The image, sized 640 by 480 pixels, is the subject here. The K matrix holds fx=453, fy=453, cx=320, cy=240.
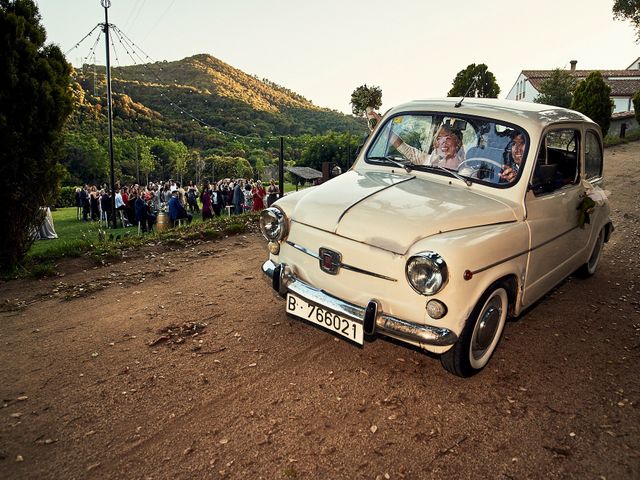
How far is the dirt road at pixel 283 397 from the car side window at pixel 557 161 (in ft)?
4.48

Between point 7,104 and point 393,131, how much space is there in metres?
4.73

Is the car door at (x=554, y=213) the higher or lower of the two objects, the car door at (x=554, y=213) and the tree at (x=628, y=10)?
the lower

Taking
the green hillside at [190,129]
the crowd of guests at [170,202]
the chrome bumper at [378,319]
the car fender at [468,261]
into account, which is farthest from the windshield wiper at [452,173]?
the green hillside at [190,129]

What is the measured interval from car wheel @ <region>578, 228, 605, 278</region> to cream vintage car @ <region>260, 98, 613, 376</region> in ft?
3.16

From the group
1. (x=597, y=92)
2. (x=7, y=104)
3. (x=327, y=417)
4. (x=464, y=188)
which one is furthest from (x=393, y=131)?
(x=597, y=92)

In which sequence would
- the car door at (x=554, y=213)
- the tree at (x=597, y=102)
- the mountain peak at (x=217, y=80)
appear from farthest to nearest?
the mountain peak at (x=217, y=80) < the tree at (x=597, y=102) < the car door at (x=554, y=213)

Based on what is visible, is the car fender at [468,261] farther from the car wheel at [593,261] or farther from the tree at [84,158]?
the tree at [84,158]

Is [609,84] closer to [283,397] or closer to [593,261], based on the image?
[593,261]

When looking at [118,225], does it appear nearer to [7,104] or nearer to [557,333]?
[7,104]

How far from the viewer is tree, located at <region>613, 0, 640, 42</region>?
30688 mm

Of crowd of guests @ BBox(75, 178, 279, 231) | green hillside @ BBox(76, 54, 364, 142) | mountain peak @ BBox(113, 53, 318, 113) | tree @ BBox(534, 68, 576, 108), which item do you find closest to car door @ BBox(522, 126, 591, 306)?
crowd of guests @ BBox(75, 178, 279, 231)

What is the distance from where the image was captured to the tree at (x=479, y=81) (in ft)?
104

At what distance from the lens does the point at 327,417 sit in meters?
2.91

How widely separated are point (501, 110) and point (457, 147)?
506 mm
